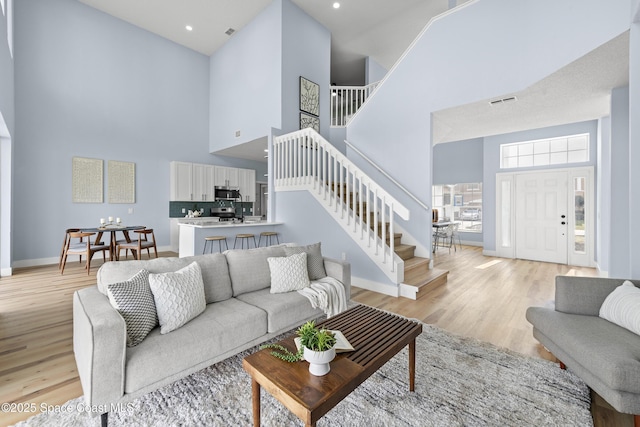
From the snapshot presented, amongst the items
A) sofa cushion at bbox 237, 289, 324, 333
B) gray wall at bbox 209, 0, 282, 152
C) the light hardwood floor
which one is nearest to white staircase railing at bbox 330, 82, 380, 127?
gray wall at bbox 209, 0, 282, 152

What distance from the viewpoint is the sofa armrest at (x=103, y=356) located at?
1.38 metres

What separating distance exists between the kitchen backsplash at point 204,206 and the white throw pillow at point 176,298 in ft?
18.7

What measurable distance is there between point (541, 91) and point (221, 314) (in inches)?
188

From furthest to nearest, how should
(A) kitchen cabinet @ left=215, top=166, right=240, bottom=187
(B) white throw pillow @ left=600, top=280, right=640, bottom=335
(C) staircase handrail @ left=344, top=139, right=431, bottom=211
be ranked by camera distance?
(A) kitchen cabinet @ left=215, top=166, right=240, bottom=187, (C) staircase handrail @ left=344, top=139, right=431, bottom=211, (B) white throw pillow @ left=600, top=280, right=640, bottom=335

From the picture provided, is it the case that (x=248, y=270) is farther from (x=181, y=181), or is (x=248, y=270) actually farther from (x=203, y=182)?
(x=203, y=182)

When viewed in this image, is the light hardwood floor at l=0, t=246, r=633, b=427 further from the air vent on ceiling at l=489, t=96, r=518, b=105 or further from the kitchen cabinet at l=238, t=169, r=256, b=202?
the kitchen cabinet at l=238, t=169, r=256, b=202

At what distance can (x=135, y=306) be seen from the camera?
1690mm

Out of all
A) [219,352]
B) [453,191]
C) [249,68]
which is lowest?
[219,352]

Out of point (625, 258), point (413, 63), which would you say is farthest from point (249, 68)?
point (625, 258)

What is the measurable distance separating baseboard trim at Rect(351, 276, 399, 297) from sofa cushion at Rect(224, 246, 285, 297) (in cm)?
179

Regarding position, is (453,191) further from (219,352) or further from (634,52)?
(219,352)

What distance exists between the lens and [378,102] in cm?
538

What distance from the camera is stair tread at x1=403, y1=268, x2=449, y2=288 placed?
376 centimetres

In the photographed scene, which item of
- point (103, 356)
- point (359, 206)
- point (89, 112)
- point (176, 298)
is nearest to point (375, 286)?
point (359, 206)
